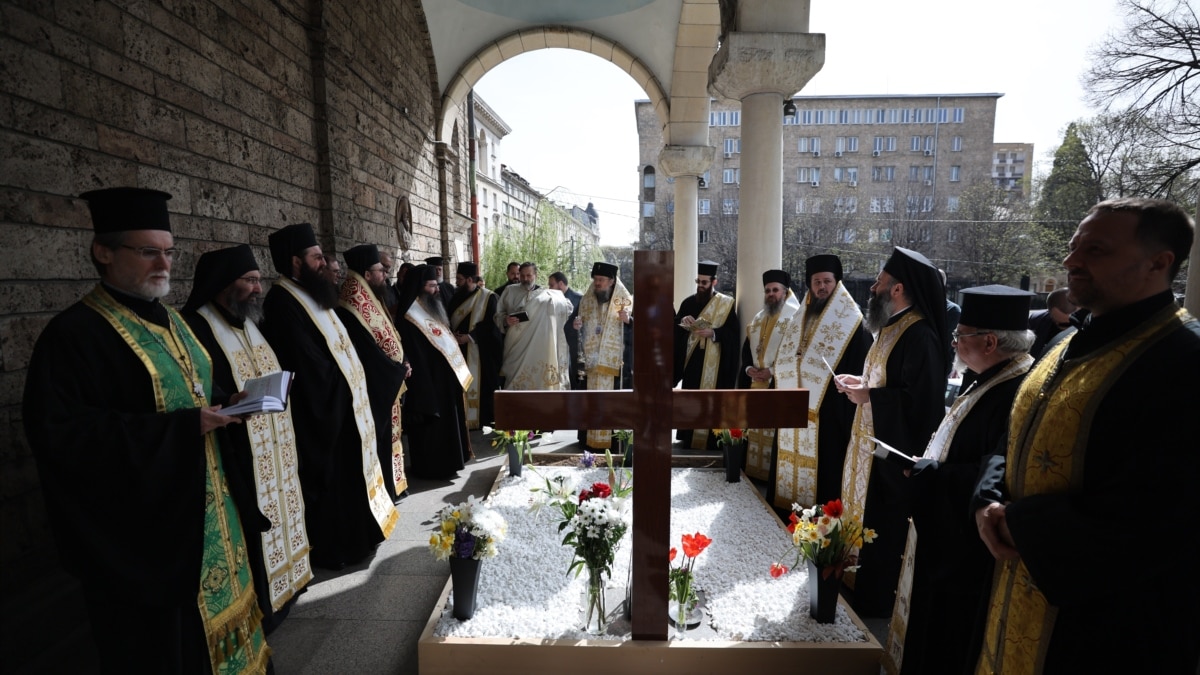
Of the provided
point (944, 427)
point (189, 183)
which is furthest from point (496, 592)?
point (189, 183)

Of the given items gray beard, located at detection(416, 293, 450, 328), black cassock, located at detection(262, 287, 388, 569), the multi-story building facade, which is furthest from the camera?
the multi-story building facade

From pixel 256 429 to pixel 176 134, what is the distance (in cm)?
211

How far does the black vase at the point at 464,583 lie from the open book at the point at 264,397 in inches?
45.9

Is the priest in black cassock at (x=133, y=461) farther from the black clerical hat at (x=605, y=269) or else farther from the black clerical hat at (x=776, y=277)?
the black clerical hat at (x=605, y=269)

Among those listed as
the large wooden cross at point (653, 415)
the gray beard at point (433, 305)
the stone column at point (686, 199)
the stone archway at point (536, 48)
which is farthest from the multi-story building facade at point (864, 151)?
the large wooden cross at point (653, 415)

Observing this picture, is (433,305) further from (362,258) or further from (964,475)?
(964,475)

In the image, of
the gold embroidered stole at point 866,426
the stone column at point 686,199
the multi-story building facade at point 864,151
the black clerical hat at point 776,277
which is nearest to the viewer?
the gold embroidered stole at point 866,426

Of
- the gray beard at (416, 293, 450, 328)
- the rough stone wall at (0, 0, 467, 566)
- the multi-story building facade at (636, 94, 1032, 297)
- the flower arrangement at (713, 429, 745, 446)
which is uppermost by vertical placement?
the multi-story building facade at (636, 94, 1032, 297)

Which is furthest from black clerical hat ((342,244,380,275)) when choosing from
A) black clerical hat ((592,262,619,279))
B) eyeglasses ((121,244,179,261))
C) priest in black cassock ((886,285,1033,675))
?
priest in black cassock ((886,285,1033,675))

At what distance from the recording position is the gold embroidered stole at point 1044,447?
4.93ft

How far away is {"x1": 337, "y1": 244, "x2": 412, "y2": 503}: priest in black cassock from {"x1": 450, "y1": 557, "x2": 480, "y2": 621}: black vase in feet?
5.73

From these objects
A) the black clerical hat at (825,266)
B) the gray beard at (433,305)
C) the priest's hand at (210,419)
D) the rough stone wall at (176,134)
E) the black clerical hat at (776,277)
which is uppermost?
the rough stone wall at (176,134)

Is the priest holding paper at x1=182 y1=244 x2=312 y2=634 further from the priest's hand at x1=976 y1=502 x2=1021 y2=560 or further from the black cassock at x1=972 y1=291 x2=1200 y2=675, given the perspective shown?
the black cassock at x1=972 y1=291 x2=1200 y2=675

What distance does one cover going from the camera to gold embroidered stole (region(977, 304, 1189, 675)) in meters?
1.50
